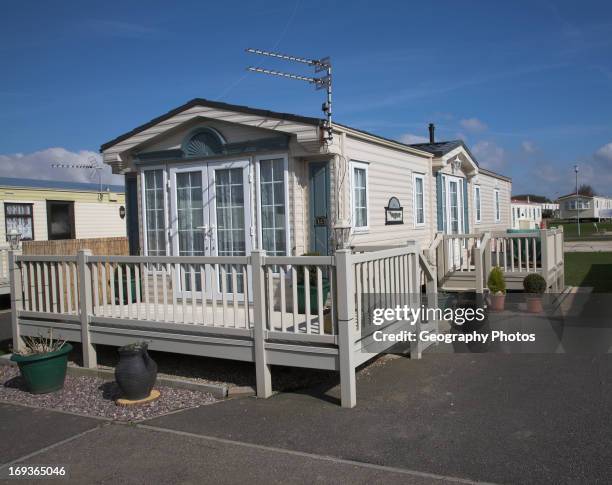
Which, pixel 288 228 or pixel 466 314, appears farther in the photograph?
pixel 466 314

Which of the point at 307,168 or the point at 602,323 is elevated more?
the point at 307,168

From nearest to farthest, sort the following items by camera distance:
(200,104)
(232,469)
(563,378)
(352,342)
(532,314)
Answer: (232,469), (352,342), (563,378), (200,104), (532,314)

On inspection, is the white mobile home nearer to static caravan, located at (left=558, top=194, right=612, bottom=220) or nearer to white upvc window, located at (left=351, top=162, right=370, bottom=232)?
white upvc window, located at (left=351, top=162, right=370, bottom=232)

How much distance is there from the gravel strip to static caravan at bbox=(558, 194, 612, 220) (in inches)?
2706

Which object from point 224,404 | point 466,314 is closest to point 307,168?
point 466,314

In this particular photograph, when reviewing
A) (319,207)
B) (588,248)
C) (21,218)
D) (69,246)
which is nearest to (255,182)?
Result: (319,207)

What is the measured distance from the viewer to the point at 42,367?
575 centimetres

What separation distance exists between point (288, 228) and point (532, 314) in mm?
3964

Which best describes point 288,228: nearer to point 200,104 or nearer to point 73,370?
point 200,104

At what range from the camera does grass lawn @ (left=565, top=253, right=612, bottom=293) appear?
12.2m

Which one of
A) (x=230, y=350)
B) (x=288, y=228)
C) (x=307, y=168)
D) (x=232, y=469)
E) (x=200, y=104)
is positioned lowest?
(x=232, y=469)

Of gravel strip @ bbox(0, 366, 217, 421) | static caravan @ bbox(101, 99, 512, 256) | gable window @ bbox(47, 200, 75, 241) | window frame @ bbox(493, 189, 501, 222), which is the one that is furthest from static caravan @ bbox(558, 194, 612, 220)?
gravel strip @ bbox(0, 366, 217, 421)

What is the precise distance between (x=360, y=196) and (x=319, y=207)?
98cm

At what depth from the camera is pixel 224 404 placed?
523 cm
